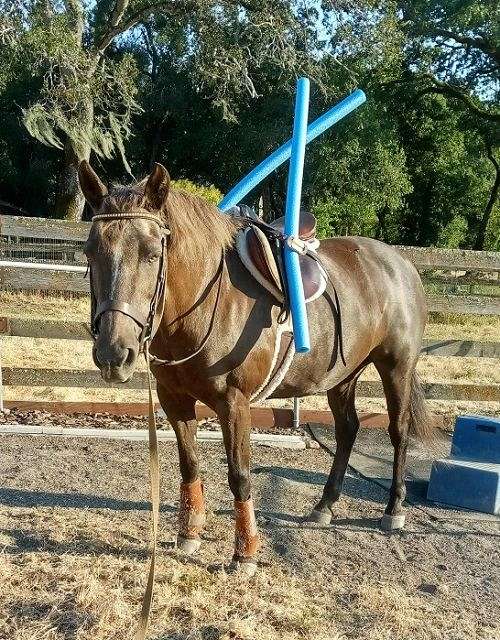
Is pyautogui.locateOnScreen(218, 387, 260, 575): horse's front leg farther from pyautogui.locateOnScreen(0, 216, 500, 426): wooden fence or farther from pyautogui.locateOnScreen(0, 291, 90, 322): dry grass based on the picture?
pyautogui.locateOnScreen(0, 291, 90, 322): dry grass

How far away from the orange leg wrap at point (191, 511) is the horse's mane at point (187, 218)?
1.40 metres

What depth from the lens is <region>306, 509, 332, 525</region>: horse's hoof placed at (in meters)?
4.34

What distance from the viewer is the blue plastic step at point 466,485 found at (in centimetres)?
473

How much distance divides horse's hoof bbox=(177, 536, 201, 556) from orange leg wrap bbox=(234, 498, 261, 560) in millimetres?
338

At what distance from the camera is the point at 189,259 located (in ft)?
9.97

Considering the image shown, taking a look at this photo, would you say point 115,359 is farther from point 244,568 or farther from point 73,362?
point 73,362

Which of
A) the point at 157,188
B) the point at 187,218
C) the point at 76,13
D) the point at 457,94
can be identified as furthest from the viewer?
the point at 457,94

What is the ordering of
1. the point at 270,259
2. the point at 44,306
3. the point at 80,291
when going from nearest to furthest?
the point at 270,259 → the point at 80,291 → the point at 44,306

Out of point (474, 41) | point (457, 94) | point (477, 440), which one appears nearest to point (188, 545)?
point (477, 440)

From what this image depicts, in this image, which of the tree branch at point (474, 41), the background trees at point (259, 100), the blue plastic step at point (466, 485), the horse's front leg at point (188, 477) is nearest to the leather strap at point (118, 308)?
the horse's front leg at point (188, 477)

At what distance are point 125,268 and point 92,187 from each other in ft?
1.58

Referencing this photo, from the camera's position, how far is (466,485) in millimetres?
4840

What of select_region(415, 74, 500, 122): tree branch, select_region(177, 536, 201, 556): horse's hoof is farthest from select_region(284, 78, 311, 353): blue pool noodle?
select_region(415, 74, 500, 122): tree branch

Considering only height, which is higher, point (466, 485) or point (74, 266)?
point (74, 266)
